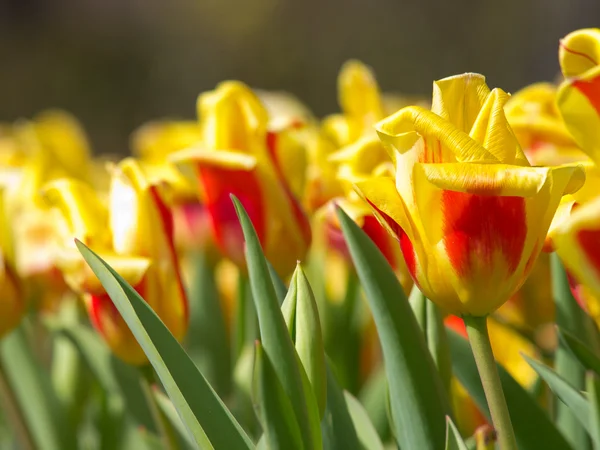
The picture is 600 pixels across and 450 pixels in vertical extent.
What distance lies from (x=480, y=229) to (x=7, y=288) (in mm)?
359

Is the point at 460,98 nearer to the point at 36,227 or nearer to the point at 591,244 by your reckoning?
the point at 591,244

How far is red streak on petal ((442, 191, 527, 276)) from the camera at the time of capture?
39cm

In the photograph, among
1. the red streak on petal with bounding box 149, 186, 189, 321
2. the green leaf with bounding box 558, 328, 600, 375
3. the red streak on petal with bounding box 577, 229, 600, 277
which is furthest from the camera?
the red streak on petal with bounding box 149, 186, 189, 321

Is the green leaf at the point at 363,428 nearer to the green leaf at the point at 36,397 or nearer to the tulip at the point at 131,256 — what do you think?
the tulip at the point at 131,256

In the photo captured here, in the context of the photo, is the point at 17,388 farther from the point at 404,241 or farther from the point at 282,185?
the point at 404,241

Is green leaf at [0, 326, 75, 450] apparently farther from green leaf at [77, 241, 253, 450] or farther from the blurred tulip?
green leaf at [77, 241, 253, 450]

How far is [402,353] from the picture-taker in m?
0.45

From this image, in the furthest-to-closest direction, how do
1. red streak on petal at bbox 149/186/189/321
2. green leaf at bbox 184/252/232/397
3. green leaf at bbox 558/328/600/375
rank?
→ green leaf at bbox 184/252/232/397
red streak on petal at bbox 149/186/189/321
green leaf at bbox 558/328/600/375

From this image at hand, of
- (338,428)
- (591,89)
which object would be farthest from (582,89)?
(338,428)

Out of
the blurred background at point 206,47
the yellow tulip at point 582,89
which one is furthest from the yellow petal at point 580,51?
the blurred background at point 206,47

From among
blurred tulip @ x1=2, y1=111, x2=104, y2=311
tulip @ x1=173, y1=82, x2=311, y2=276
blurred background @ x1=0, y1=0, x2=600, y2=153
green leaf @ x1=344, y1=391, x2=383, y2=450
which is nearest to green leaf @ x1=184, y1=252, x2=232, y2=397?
blurred tulip @ x1=2, y1=111, x2=104, y2=311

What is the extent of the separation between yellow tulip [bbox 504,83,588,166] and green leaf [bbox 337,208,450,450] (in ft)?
0.51

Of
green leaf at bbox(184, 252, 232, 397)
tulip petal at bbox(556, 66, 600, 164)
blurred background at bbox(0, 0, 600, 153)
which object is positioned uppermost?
tulip petal at bbox(556, 66, 600, 164)

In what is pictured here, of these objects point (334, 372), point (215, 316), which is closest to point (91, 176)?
point (215, 316)
